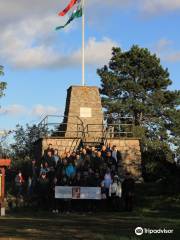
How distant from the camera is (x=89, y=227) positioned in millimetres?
16391

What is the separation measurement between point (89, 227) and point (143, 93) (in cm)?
3973

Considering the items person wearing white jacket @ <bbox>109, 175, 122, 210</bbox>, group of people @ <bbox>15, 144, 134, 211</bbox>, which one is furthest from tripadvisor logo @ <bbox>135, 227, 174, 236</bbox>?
person wearing white jacket @ <bbox>109, 175, 122, 210</bbox>

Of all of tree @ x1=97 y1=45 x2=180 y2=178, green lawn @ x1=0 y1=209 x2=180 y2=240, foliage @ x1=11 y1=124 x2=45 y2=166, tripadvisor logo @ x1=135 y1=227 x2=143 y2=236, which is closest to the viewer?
green lawn @ x1=0 y1=209 x2=180 y2=240

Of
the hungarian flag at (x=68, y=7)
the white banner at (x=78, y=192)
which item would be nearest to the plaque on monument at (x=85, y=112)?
the hungarian flag at (x=68, y=7)

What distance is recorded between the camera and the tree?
54219 mm

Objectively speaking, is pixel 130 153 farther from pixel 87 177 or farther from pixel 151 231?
pixel 151 231

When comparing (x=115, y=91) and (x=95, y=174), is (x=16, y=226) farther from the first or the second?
(x=115, y=91)

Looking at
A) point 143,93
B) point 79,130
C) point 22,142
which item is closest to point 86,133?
point 79,130

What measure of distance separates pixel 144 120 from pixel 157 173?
2433cm

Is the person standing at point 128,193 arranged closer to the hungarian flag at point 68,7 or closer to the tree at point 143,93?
the hungarian flag at point 68,7

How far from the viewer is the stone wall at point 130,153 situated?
107 feet

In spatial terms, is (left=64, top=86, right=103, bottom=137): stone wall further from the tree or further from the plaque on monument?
the tree

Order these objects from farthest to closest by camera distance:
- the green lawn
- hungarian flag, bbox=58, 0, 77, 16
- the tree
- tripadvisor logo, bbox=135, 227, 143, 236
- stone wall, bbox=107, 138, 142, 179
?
the tree < hungarian flag, bbox=58, 0, 77, 16 < stone wall, bbox=107, 138, 142, 179 < tripadvisor logo, bbox=135, 227, 143, 236 < the green lawn

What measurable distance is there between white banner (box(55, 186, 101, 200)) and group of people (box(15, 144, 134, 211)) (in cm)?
20
